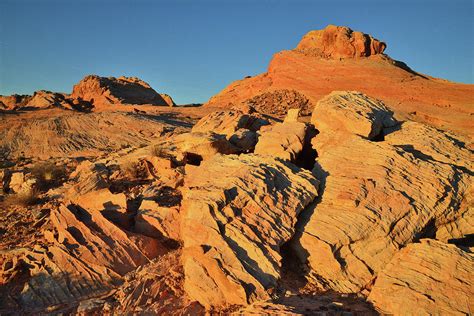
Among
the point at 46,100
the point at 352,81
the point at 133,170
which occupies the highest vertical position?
the point at 352,81

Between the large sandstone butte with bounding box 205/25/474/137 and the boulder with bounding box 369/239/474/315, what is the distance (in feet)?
71.5

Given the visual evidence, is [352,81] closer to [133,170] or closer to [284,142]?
[133,170]

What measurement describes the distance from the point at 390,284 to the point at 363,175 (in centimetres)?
214

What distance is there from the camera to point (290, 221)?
5879mm

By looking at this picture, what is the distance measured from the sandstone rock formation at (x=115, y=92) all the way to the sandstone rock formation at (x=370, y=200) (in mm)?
34335

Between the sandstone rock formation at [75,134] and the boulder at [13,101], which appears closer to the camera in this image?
the sandstone rock formation at [75,134]

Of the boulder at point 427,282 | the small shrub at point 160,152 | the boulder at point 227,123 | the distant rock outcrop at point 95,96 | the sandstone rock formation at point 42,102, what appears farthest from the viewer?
the distant rock outcrop at point 95,96

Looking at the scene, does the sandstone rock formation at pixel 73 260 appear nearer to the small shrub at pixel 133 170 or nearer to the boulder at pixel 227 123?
the small shrub at pixel 133 170

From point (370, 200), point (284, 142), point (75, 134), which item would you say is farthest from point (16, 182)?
point (75, 134)

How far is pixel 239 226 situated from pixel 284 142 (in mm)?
3149

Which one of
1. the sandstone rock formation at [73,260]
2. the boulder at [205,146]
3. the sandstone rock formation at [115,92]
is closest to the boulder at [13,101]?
the sandstone rock formation at [115,92]

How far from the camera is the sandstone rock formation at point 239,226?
5.18m

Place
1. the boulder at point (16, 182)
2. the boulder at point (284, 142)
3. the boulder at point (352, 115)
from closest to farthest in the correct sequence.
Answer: the boulder at point (284, 142)
the boulder at point (352, 115)
the boulder at point (16, 182)

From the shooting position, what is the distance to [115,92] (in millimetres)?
41688
